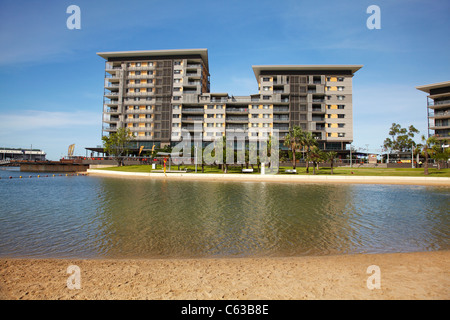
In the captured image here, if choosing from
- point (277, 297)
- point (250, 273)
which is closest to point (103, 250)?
point (250, 273)

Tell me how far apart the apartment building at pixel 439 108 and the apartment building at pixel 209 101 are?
101 ft

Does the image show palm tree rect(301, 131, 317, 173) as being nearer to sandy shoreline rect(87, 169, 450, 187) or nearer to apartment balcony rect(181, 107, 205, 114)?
Result: sandy shoreline rect(87, 169, 450, 187)

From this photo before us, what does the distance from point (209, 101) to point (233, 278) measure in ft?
296

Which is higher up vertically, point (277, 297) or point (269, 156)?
point (269, 156)

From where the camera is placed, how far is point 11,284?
677 cm

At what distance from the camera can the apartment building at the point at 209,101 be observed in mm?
91125

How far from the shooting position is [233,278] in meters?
7.19

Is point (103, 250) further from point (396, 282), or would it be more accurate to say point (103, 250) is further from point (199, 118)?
point (199, 118)

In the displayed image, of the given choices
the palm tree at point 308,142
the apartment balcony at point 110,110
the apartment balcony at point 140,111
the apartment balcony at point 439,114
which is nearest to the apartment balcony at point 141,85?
the apartment balcony at point 140,111

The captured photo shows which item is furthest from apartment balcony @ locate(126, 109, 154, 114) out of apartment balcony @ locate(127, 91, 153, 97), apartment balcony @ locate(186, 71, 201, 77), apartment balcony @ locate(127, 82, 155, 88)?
apartment balcony @ locate(186, 71, 201, 77)

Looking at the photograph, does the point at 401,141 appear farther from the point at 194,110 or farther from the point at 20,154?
the point at 20,154

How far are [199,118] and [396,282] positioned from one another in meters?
90.6

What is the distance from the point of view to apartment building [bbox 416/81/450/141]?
90506mm

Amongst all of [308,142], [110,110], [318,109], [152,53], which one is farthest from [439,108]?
[110,110]
